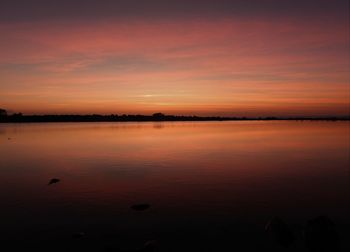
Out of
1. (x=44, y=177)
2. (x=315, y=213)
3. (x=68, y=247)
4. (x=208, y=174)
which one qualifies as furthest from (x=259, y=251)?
(x=44, y=177)

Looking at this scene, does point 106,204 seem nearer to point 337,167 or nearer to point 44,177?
point 44,177

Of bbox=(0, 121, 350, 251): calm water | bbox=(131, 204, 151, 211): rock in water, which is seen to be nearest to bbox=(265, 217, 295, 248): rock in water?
bbox=(0, 121, 350, 251): calm water

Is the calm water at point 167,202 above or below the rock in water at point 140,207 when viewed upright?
below

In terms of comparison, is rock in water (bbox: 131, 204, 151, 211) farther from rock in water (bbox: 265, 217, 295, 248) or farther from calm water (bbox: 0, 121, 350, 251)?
rock in water (bbox: 265, 217, 295, 248)

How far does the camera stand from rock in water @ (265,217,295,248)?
15.5 m

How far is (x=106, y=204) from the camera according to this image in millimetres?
22172

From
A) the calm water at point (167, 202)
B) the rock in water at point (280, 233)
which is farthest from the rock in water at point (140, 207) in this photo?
the rock in water at point (280, 233)

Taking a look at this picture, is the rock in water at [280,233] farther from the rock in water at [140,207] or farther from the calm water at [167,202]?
the rock in water at [140,207]

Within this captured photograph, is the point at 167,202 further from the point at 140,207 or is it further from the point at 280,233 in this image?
the point at 280,233

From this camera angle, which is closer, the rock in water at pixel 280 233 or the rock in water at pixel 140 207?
the rock in water at pixel 280 233

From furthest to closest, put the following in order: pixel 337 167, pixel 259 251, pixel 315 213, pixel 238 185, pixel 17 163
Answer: pixel 17 163
pixel 337 167
pixel 238 185
pixel 315 213
pixel 259 251

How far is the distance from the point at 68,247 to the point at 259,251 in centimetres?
858

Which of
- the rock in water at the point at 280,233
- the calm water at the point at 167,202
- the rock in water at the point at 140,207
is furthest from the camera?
the rock in water at the point at 140,207

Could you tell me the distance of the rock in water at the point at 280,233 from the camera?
609 inches
